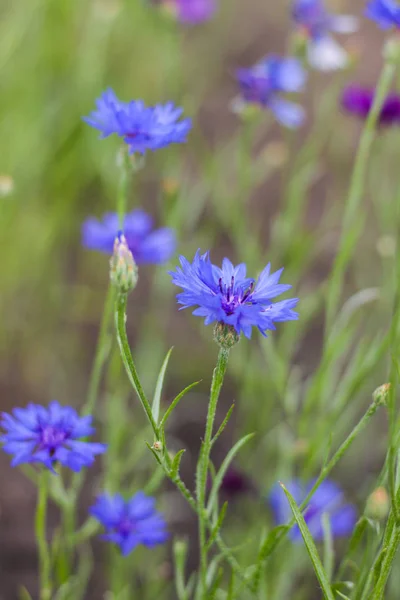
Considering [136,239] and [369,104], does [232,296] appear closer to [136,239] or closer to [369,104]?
[136,239]

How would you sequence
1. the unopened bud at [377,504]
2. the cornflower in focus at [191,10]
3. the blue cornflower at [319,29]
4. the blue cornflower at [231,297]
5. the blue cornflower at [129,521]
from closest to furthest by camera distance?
the blue cornflower at [231,297] → the unopened bud at [377,504] → the blue cornflower at [129,521] → the blue cornflower at [319,29] → the cornflower in focus at [191,10]

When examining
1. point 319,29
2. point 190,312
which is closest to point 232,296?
point 319,29

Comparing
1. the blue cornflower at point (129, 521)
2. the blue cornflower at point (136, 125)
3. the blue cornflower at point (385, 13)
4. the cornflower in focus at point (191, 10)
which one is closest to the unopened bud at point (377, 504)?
the blue cornflower at point (129, 521)

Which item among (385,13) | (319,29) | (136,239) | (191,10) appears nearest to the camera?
(385,13)

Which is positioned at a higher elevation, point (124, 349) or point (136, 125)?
point (136, 125)

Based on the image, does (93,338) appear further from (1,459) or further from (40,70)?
(40,70)

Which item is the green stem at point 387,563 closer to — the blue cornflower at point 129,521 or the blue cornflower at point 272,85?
the blue cornflower at point 129,521

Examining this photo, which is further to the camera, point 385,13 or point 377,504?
point 385,13
